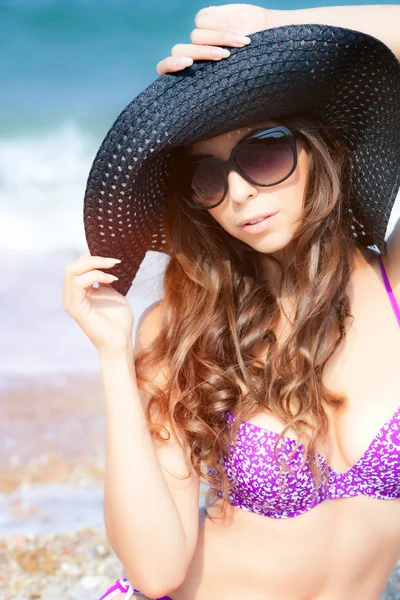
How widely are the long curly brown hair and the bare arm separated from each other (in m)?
0.13

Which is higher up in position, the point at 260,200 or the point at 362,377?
the point at 260,200

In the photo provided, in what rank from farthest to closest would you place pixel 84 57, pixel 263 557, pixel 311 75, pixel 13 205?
pixel 84 57, pixel 13 205, pixel 263 557, pixel 311 75

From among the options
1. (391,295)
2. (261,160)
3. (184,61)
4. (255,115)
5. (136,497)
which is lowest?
(136,497)

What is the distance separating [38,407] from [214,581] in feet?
18.2

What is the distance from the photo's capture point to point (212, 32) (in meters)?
1.92

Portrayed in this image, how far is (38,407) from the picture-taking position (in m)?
7.61

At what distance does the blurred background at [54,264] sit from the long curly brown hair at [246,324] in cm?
248

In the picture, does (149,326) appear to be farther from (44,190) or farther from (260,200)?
(44,190)

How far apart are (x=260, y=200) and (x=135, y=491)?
97 cm

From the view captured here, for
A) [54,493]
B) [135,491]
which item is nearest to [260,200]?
[135,491]

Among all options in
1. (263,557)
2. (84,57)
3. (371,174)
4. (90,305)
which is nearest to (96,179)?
(90,305)

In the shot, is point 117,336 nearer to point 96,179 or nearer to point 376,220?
point 96,179

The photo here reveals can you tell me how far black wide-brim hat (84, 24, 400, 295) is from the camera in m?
1.92

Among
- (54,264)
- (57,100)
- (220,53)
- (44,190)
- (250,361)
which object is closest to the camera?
(220,53)
